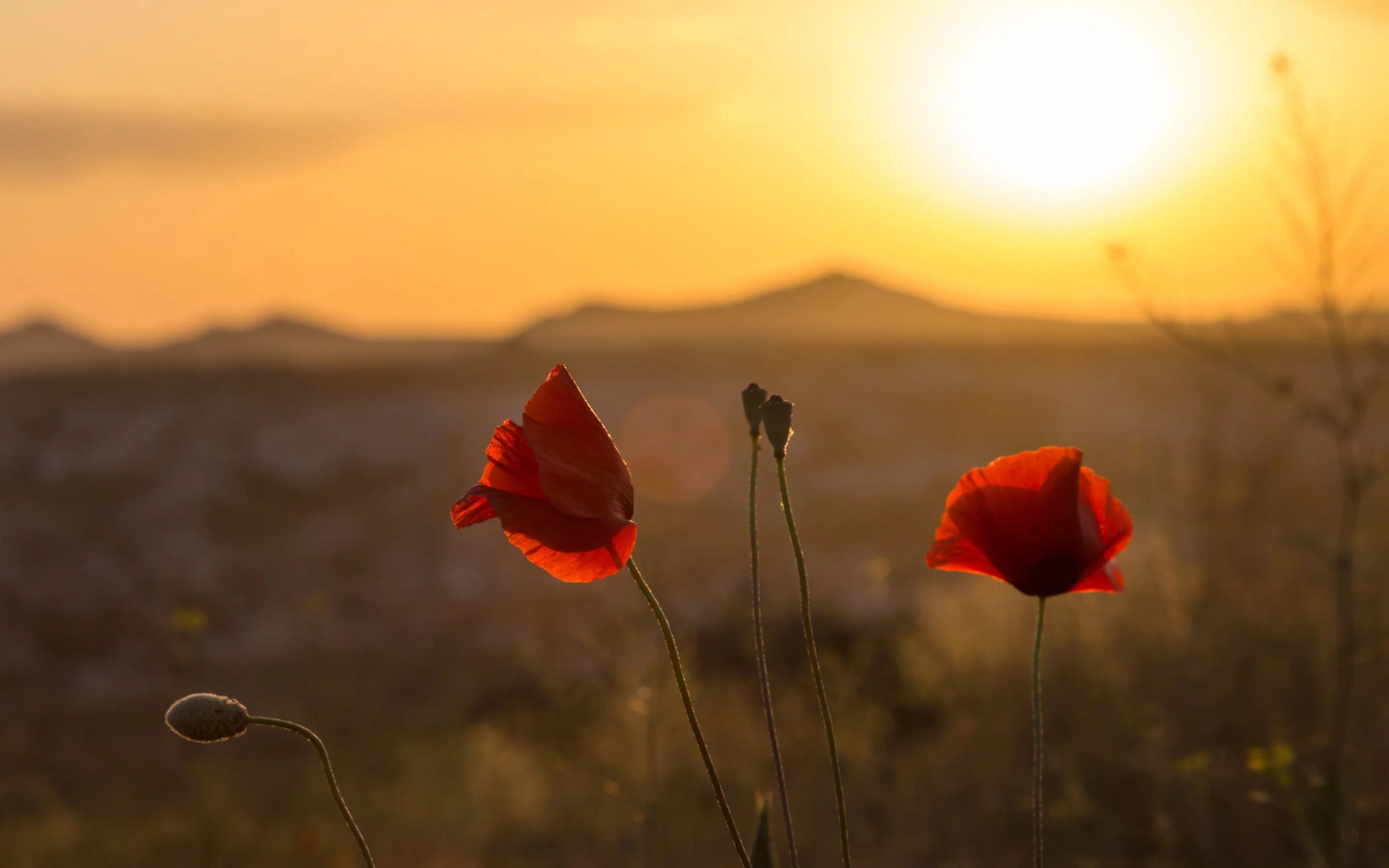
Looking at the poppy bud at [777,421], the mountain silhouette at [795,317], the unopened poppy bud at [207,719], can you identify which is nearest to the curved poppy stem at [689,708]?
the poppy bud at [777,421]

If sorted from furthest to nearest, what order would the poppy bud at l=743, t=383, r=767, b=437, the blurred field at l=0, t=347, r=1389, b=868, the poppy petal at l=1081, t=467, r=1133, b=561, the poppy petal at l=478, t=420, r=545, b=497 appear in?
the blurred field at l=0, t=347, r=1389, b=868 < the poppy petal at l=1081, t=467, r=1133, b=561 < the poppy petal at l=478, t=420, r=545, b=497 < the poppy bud at l=743, t=383, r=767, b=437

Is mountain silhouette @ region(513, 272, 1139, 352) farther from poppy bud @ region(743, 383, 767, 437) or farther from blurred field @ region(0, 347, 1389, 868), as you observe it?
poppy bud @ region(743, 383, 767, 437)

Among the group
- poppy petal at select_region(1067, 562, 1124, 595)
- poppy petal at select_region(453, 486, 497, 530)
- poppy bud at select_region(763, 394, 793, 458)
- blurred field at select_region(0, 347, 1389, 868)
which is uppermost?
poppy bud at select_region(763, 394, 793, 458)

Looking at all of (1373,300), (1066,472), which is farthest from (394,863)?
(1066,472)

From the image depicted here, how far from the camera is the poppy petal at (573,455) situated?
943 millimetres

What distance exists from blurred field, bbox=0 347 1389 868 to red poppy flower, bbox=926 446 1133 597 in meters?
1.11

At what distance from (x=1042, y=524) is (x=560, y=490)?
430 millimetres

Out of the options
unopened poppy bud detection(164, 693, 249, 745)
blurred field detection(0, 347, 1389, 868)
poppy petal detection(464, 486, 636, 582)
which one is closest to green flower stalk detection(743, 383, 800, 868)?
poppy petal detection(464, 486, 636, 582)

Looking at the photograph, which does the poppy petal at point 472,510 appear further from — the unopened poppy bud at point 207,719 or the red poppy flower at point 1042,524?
the red poppy flower at point 1042,524

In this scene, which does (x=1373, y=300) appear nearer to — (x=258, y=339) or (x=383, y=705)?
(x=383, y=705)

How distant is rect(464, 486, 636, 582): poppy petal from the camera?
37.2 inches

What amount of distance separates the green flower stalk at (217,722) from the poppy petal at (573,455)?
9.9 inches

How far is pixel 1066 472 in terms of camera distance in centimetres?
107

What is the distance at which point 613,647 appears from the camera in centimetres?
583
